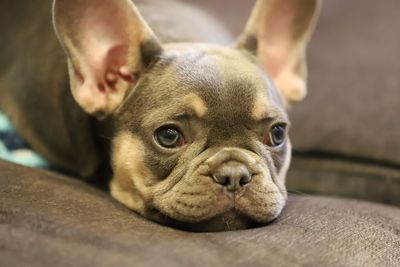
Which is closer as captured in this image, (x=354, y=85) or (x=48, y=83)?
(x=48, y=83)

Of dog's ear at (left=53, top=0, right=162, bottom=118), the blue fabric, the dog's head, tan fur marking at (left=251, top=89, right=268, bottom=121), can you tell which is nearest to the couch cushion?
the dog's head

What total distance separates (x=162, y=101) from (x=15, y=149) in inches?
23.4

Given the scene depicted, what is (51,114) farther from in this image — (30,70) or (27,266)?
(27,266)

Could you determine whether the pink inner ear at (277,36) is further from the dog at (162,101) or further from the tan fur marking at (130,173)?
the tan fur marking at (130,173)

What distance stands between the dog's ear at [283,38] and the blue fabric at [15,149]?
654mm

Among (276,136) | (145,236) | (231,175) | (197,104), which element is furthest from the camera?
(276,136)

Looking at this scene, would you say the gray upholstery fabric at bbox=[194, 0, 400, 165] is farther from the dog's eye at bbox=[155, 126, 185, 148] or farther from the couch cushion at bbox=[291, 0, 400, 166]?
the dog's eye at bbox=[155, 126, 185, 148]

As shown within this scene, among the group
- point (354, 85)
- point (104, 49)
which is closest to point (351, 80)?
point (354, 85)

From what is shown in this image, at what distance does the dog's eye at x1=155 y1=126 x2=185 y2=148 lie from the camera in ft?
4.79

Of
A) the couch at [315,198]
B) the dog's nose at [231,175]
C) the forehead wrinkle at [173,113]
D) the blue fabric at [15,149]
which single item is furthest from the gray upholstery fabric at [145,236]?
the blue fabric at [15,149]

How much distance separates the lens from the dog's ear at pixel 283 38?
1809 millimetres

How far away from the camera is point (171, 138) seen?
1463mm

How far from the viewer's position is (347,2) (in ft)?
8.32

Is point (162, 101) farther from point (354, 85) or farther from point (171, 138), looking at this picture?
point (354, 85)
